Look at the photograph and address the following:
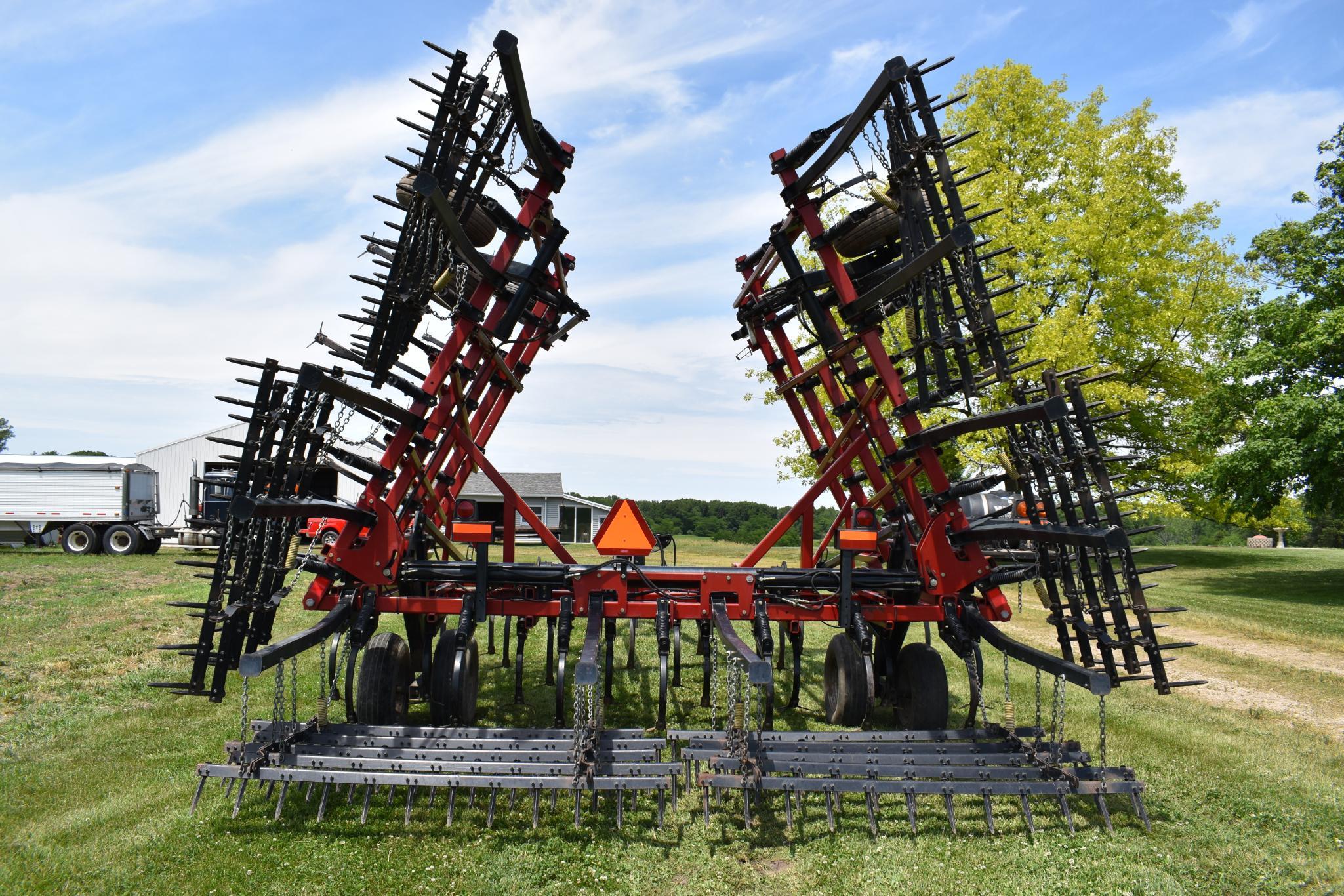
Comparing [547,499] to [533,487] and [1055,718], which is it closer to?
[533,487]

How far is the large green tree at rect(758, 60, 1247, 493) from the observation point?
1574 cm

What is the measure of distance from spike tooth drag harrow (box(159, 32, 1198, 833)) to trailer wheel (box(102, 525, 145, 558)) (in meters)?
21.5

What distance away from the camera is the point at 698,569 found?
7371 mm

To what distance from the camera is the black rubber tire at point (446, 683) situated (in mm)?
6055

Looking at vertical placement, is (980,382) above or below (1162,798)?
above

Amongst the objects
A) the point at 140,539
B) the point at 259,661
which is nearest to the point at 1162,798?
the point at 259,661

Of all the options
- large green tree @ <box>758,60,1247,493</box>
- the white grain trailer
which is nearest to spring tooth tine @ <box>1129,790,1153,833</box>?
large green tree @ <box>758,60,1247,493</box>

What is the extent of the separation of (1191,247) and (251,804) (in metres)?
19.4

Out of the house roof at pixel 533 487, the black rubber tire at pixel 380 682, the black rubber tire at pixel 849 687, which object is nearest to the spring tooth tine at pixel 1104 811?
the black rubber tire at pixel 849 687

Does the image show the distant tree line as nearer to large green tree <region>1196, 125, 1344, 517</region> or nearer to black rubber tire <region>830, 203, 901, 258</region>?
large green tree <region>1196, 125, 1344, 517</region>

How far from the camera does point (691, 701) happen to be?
7.82 m

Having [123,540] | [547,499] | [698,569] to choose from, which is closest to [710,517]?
[547,499]

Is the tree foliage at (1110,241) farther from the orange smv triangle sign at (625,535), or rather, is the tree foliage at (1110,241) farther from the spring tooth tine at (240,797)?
the spring tooth tine at (240,797)

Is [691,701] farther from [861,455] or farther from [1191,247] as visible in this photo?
[1191,247]
